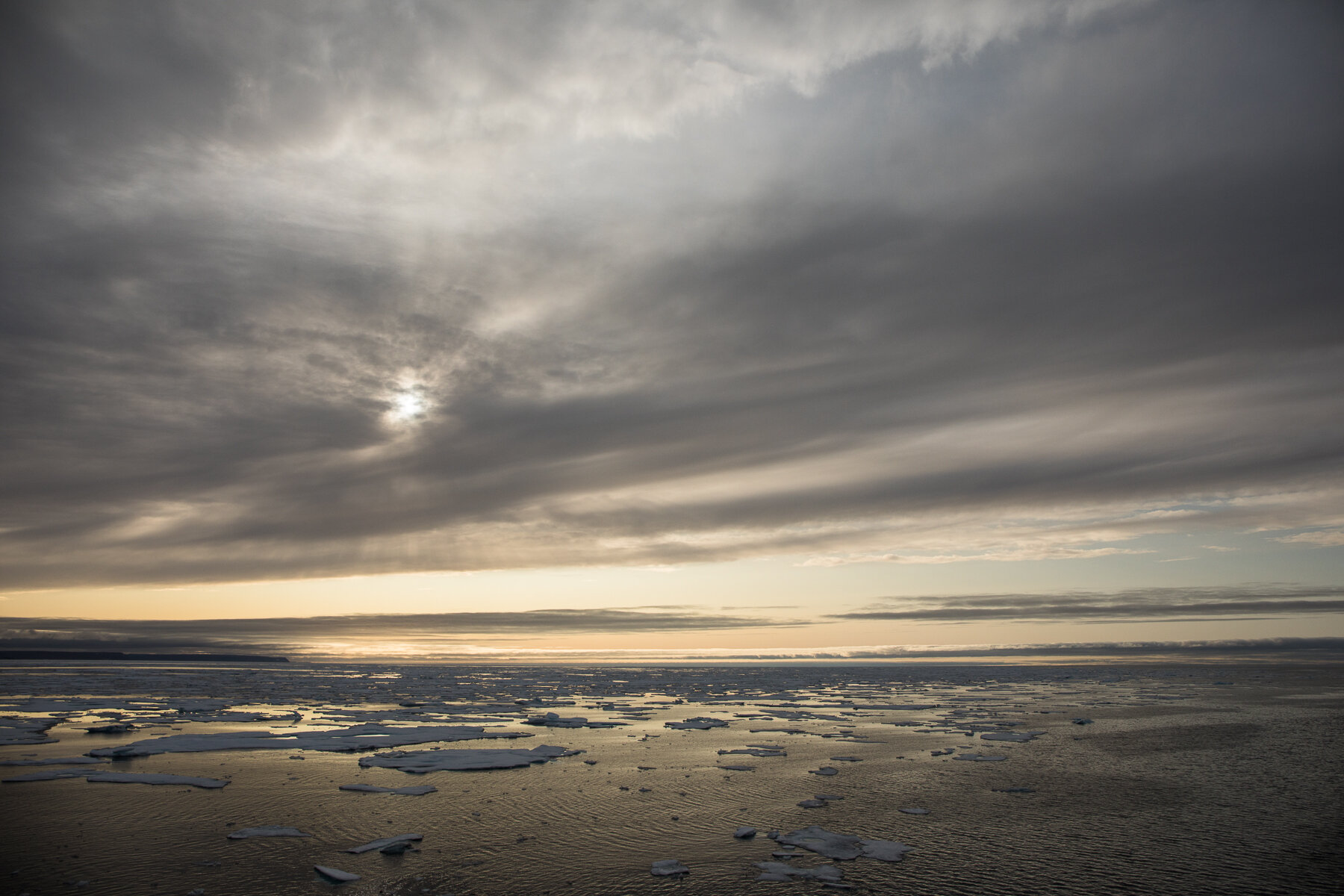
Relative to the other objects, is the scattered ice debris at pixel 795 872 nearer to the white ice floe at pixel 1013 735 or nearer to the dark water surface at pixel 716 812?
the dark water surface at pixel 716 812

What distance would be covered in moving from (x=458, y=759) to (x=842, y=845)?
35.9 ft

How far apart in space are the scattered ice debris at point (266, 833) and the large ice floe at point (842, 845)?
754 centimetres

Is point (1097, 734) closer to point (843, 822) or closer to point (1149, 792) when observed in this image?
point (1149, 792)

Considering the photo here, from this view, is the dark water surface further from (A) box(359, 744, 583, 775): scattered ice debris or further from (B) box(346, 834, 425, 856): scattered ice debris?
(A) box(359, 744, 583, 775): scattered ice debris

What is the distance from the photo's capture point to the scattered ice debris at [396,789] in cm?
1456

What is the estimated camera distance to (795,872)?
9617 mm

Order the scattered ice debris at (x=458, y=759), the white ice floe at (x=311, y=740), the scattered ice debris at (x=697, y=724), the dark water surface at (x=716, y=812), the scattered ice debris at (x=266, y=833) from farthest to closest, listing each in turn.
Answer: the scattered ice debris at (x=697, y=724) → the white ice floe at (x=311, y=740) → the scattered ice debris at (x=458, y=759) → the scattered ice debris at (x=266, y=833) → the dark water surface at (x=716, y=812)

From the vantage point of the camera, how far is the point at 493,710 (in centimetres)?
3269

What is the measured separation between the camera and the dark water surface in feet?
30.8

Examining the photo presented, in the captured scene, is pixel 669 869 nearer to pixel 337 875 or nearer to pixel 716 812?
pixel 716 812

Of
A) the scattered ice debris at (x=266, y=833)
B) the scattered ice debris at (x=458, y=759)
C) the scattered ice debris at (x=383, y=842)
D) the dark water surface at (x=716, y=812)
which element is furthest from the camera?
the scattered ice debris at (x=458, y=759)

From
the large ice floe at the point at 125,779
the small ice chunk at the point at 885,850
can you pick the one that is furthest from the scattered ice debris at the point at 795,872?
the large ice floe at the point at 125,779

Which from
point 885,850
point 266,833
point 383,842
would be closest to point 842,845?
point 885,850

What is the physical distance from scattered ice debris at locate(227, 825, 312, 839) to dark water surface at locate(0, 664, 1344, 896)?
0.24 metres
